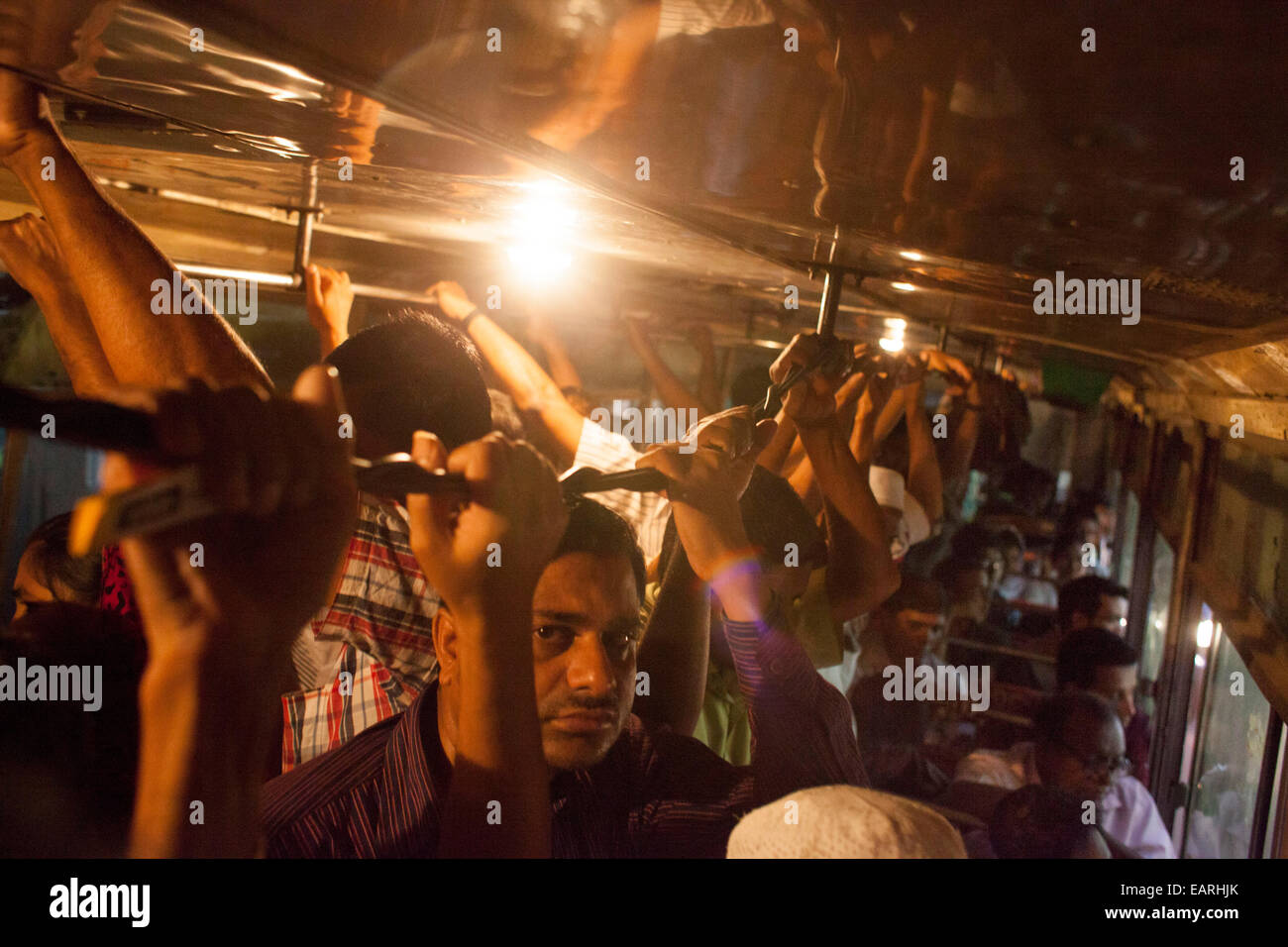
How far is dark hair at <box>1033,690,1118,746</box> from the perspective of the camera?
315cm

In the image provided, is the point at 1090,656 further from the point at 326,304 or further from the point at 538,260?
the point at 326,304

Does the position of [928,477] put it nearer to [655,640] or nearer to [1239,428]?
[1239,428]

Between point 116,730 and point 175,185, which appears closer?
point 116,730

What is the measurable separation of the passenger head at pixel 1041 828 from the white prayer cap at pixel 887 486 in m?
1.15

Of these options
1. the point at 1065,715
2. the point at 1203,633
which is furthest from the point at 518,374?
the point at 1203,633

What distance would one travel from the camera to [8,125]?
1091 millimetres

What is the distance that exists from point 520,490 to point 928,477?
3482 millimetres

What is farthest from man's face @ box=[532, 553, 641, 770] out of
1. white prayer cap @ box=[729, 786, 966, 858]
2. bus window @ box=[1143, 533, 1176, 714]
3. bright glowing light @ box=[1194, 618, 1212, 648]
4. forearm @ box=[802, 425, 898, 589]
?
bus window @ box=[1143, 533, 1176, 714]

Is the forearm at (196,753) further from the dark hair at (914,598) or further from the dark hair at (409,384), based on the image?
the dark hair at (914,598)

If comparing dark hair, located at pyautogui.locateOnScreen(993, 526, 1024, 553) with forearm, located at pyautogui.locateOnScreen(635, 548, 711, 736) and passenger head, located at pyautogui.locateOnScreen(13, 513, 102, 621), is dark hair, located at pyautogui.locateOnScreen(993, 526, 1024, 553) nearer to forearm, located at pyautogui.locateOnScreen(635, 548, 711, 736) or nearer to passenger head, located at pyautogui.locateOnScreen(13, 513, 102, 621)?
forearm, located at pyautogui.locateOnScreen(635, 548, 711, 736)

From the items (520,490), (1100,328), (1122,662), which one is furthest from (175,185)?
(1122,662)
